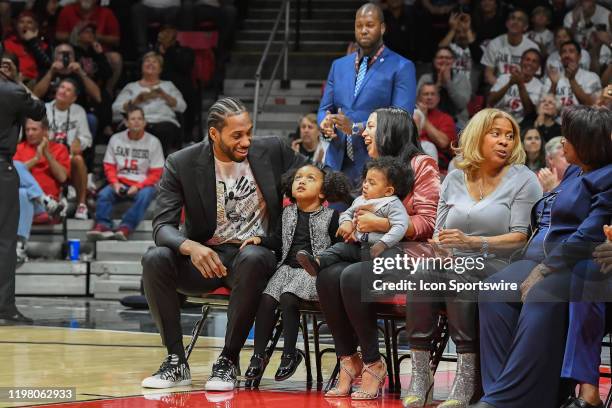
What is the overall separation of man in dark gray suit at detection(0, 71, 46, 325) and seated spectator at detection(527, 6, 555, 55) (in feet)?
17.6

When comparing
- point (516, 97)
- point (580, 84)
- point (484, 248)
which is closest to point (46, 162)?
point (516, 97)

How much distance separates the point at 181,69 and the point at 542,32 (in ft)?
12.4

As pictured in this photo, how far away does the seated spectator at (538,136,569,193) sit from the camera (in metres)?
6.80

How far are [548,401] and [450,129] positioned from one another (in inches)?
251

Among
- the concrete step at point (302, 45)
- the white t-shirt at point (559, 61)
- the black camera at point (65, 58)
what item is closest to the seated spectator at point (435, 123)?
the white t-shirt at point (559, 61)

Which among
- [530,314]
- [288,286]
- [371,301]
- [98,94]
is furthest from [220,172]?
[98,94]

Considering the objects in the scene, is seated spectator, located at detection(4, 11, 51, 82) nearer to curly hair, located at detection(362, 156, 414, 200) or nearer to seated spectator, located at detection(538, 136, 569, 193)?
seated spectator, located at detection(538, 136, 569, 193)

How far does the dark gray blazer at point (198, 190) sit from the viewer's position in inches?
223

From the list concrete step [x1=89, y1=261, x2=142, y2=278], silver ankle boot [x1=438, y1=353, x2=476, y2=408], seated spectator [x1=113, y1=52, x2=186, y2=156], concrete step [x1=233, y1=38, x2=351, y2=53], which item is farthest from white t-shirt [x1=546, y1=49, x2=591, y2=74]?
silver ankle boot [x1=438, y1=353, x2=476, y2=408]

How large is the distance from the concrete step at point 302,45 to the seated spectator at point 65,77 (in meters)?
2.21

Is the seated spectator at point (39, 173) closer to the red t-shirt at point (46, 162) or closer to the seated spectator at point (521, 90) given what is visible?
the red t-shirt at point (46, 162)

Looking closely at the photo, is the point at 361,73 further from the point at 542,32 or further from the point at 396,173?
the point at 542,32

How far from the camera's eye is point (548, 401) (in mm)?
4320

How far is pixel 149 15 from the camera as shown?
524 inches
